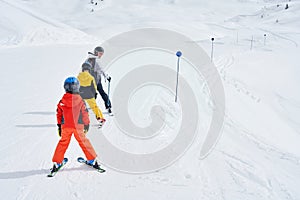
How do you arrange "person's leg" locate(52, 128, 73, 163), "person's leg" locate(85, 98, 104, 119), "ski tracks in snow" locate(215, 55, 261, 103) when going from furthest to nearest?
"ski tracks in snow" locate(215, 55, 261, 103) < "person's leg" locate(85, 98, 104, 119) < "person's leg" locate(52, 128, 73, 163)

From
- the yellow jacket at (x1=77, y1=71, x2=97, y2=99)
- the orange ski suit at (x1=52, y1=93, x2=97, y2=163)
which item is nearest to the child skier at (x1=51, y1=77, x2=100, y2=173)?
the orange ski suit at (x1=52, y1=93, x2=97, y2=163)

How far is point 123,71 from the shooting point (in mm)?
13117

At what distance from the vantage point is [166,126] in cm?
654

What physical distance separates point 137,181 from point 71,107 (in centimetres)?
152

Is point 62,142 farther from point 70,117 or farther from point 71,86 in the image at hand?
point 71,86

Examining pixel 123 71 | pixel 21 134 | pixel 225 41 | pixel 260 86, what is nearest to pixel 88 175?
pixel 21 134

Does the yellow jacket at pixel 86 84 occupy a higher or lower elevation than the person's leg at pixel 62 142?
higher

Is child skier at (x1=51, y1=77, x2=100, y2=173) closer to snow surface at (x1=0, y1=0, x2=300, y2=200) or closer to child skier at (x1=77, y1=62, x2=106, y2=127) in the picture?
snow surface at (x1=0, y1=0, x2=300, y2=200)

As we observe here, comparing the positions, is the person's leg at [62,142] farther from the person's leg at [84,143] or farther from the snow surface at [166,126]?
the snow surface at [166,126]

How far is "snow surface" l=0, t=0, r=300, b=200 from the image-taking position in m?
4.33

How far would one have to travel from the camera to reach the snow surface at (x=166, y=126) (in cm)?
433

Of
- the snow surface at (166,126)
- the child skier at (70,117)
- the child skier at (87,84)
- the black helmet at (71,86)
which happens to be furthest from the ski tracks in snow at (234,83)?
the black helmet at (71,86)

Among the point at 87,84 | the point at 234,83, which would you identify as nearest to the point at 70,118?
the point at 87,84

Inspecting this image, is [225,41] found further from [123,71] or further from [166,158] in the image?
[166,158]
